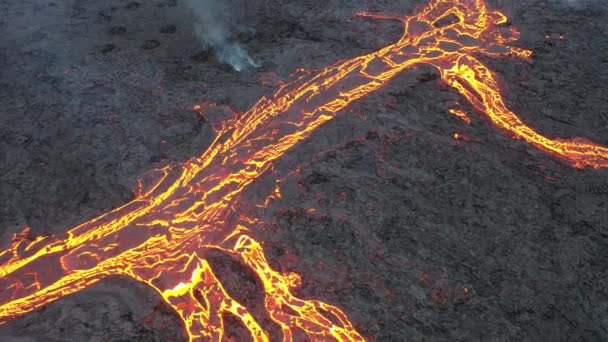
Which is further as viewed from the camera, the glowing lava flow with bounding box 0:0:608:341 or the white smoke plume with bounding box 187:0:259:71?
the white smoke plume with bounding box 187:0:259:71

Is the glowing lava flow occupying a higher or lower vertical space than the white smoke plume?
lower

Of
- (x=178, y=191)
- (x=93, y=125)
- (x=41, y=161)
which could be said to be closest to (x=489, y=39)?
(x=178, y=191)

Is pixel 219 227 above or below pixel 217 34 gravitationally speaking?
below

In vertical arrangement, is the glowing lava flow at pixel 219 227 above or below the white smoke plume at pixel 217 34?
below

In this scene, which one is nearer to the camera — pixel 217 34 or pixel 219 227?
pixel 219 227

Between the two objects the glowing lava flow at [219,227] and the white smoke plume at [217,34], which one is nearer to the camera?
the glowing lava flow at [219,227]
